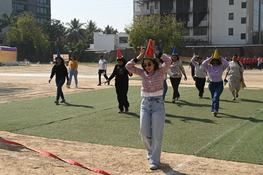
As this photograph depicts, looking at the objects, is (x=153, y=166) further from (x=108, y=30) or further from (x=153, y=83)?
(x=108, y=30)

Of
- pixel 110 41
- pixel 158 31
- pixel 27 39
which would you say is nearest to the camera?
pixel 158 31

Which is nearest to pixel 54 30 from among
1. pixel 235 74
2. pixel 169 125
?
pixel 235 74

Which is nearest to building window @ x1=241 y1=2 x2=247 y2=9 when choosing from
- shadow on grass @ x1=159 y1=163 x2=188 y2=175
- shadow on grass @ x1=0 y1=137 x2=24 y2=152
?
shadow on grass @ x1=0 y1=137 x2=24 y2=152

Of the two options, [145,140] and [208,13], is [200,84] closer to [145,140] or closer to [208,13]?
[145,140]

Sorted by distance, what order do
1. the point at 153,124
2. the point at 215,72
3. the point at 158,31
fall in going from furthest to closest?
the point at 158,31 < the point at 215,72 < the point at 153,124

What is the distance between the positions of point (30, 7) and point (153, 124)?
4480 inches

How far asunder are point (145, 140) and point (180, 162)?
0.67 metres

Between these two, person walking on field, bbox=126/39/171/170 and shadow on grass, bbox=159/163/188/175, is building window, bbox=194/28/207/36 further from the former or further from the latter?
shadow on grass, bbox=159/163/188/175

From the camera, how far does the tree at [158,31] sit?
64188 millimetres

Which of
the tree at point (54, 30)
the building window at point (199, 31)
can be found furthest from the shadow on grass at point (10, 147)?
the tree at point (54, 30)

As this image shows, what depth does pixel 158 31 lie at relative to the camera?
64.2 metres

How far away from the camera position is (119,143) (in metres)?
7.35

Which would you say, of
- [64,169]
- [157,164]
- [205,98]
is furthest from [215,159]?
[205,98]

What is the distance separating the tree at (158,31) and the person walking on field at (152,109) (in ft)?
189
